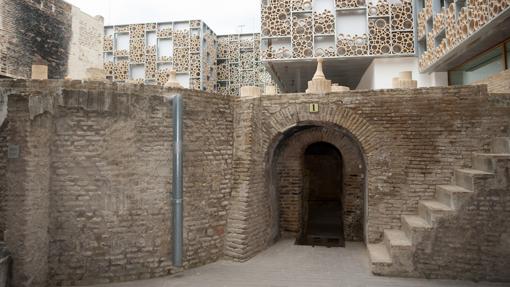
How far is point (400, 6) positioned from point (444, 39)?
372 cm

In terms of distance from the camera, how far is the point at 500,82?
7.89 metres

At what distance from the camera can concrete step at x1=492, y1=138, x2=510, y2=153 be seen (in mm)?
6127

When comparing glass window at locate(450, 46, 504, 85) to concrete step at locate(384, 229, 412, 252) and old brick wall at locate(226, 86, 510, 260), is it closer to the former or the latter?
old brick wall at locate(226, 86, 510, 260)

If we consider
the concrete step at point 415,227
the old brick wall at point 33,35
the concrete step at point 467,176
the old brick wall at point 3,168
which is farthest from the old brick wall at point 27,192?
the old brick wall at point 33,35

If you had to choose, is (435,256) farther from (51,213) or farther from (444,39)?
(51,213)

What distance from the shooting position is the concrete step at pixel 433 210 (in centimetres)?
590

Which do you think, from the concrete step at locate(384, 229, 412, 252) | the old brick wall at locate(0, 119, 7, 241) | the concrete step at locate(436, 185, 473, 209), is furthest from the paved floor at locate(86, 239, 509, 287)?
the old brick wall at locate(0, 119, 7, 241)

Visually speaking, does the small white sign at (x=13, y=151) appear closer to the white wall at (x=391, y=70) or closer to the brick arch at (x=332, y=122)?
the brick arch at (x=332, y=122)

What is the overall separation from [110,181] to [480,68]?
9621 mm

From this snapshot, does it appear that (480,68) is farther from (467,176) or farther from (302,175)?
(302,175)

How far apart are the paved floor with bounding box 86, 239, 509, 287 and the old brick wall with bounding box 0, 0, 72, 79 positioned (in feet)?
36.5

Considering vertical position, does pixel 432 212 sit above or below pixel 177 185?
below

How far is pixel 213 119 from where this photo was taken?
702 cm

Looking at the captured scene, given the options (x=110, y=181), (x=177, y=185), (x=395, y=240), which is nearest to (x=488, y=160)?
(x=395, y=240)
